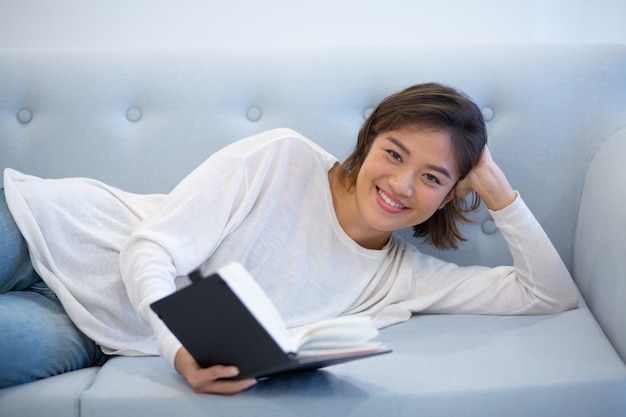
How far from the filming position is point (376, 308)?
1.60 m

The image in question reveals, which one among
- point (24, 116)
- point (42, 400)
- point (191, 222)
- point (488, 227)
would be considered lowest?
point (42, 400)

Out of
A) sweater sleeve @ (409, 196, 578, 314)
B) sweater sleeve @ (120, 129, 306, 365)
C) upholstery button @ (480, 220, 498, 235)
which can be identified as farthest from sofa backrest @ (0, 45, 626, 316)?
sweater sleeve @ (120, 129, 306, 365)

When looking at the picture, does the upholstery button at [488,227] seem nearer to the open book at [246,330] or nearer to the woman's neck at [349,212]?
the woman's neck at [349,212]

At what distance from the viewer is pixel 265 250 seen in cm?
151

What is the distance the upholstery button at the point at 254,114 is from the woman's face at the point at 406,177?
1.38 feet

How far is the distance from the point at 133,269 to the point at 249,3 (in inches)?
45.8

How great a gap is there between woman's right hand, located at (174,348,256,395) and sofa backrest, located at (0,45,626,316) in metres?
0.67

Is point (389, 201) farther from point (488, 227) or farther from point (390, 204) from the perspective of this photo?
point (488, 227)

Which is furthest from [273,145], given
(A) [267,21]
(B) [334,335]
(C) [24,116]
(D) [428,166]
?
(A) [267,21]

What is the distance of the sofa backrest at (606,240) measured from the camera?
57.0 inches

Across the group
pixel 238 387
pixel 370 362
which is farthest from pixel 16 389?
pixel 370 362

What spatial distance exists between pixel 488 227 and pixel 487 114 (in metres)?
0.26

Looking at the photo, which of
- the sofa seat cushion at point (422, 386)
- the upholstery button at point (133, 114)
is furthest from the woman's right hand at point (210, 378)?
the upholstery button at point (133, 114)

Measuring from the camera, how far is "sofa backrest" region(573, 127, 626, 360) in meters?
1.45
